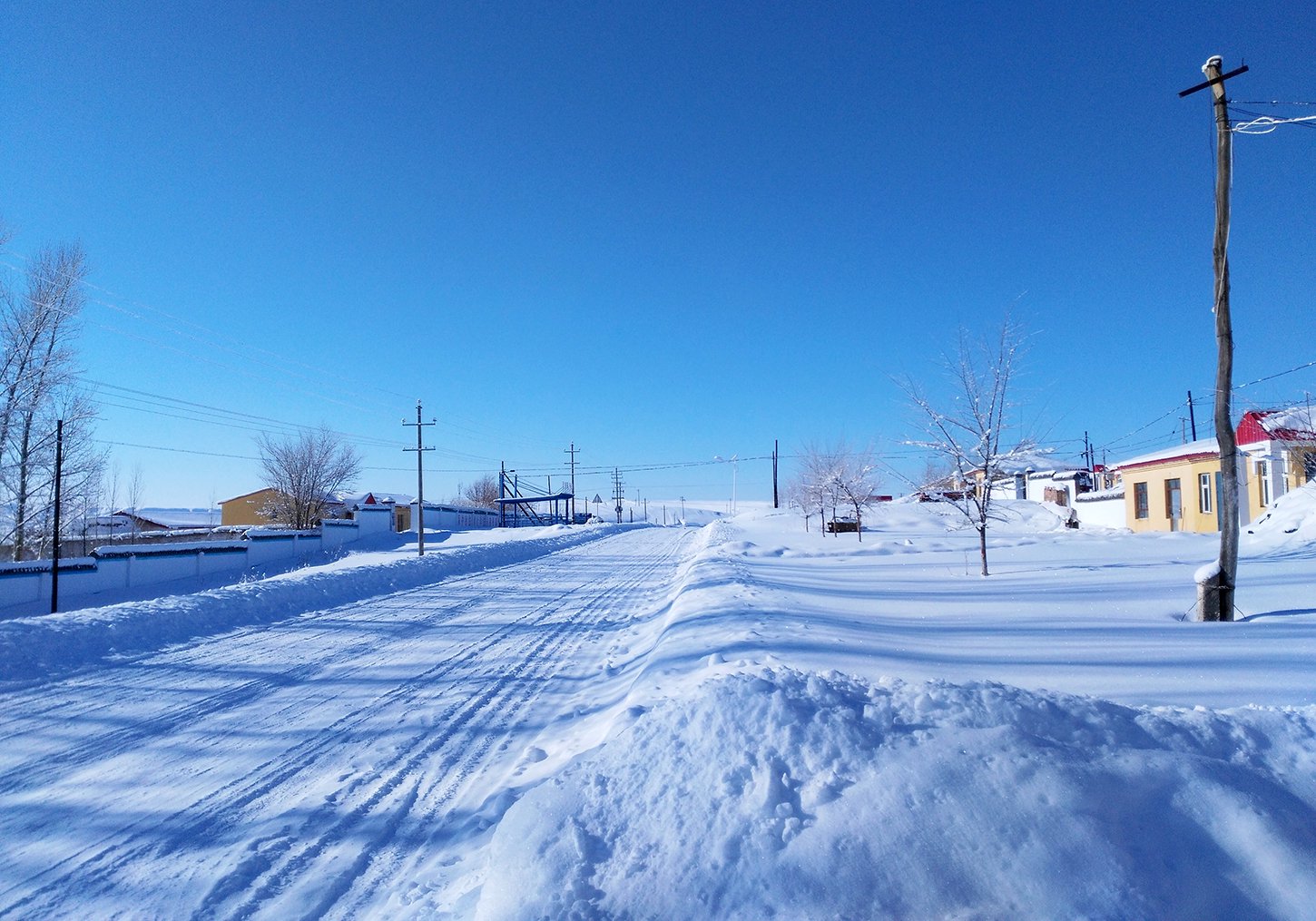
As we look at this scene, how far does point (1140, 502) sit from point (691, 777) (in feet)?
120

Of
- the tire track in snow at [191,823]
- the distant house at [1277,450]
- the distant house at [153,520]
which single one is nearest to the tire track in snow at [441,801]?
the tire track in snow at [191,823]

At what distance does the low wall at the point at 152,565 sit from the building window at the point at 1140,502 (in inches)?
1551

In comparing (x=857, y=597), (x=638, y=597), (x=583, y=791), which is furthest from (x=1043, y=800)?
(x=638, y=597)

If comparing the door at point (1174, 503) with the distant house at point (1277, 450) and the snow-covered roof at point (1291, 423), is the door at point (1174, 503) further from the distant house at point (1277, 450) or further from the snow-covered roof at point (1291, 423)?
the snow-covered roof at point (1291, 423)

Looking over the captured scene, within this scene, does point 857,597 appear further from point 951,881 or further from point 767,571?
point 951,881

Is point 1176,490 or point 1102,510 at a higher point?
point 1176,490

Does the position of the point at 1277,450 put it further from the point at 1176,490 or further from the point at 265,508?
the point at 265,508

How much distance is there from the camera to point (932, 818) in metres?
3.45

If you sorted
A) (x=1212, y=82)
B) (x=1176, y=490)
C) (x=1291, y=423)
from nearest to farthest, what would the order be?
(x=1212, y=82) → (x=1291, y=423) → (x=1176, y=490)

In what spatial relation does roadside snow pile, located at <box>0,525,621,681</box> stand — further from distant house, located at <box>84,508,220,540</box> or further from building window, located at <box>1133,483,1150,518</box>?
building window, located at <box>1133,483,1150,518</box>

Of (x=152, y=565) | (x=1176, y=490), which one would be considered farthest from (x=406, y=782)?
(x=1176, y=490)

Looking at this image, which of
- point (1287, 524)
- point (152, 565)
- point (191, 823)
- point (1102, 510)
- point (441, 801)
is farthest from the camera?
point (1102, 510)

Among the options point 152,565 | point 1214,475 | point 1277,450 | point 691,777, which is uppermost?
point 1277,450

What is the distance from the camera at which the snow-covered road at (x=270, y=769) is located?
3.59 meters
